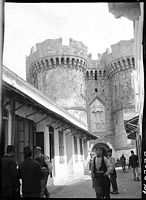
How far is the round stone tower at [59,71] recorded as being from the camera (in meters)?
18.3

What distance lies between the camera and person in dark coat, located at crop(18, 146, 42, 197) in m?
3.21

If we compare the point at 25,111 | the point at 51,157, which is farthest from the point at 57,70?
the point at 25,111

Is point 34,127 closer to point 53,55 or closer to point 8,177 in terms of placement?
point 8,177

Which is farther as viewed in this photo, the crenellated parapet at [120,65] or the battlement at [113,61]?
the crenellated parapet at [120,65]

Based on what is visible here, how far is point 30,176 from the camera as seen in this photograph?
10.5ft

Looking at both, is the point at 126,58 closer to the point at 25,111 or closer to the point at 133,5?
the point at 25,111

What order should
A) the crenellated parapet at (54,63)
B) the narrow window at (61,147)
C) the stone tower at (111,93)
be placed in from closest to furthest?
1. the narrow window at (61,147)
2. the crenellated parapet at (54,63)
3. the stone tower at (111,93)

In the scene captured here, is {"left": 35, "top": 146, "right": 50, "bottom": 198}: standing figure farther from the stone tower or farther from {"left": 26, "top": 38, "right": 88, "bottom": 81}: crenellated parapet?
the stone tower

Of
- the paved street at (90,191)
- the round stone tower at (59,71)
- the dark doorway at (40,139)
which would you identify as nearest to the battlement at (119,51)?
the round stone tower at (59,71)

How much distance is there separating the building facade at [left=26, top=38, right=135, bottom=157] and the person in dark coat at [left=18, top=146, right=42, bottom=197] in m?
14.5

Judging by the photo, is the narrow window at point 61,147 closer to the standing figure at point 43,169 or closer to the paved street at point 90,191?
the paved street at point 90,191

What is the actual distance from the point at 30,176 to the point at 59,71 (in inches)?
621

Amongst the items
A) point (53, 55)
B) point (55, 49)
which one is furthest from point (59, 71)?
point (55, 49)

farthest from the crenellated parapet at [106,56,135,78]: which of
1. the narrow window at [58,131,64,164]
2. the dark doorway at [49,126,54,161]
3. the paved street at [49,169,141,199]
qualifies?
the paved street at [49,169,141,199]
